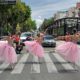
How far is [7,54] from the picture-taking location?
18500 mm

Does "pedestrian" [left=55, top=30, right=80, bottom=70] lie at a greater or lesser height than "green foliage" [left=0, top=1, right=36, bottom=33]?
lesser

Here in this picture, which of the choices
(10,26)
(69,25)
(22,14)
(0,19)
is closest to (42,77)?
(69,25)

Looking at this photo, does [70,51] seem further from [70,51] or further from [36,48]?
[36,48]

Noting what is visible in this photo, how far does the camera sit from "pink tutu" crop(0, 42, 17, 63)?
1848 centimetres

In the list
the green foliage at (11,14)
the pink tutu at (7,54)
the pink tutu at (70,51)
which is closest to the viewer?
the pink tutu at (7,54)

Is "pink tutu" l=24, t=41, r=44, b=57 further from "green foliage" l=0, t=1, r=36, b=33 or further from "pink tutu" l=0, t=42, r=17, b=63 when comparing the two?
"green foliage" l=0, t=1, r=36, b=33

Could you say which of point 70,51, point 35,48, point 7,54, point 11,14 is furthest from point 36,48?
point 11,14

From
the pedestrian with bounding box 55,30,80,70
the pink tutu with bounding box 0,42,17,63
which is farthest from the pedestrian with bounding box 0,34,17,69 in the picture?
the pedestrian with bounding box 55,30,80,70

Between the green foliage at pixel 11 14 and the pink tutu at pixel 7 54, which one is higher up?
the green foliage at pixel 11 14

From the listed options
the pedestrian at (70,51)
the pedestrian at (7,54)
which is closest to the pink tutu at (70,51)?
the pedestrian at (70,51)

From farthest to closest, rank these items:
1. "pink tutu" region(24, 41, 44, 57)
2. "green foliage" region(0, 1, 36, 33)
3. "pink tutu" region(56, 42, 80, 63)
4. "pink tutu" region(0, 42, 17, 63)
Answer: "green foliage" region(0, 1, 36, 33), "pink tutu" region(24, 41, 44, 57), "pink tutu" region(56, 42, 80, 63), "pink tutu" region(0, 42, 17, 63)

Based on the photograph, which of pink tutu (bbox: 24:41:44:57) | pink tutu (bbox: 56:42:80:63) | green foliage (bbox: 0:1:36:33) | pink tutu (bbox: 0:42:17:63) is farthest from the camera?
green foliage (bbox: 0:1:36:33)

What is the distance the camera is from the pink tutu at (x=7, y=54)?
1848 cm

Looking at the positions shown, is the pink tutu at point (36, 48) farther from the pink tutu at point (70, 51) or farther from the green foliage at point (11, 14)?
the green foliage at point (11, 14)
